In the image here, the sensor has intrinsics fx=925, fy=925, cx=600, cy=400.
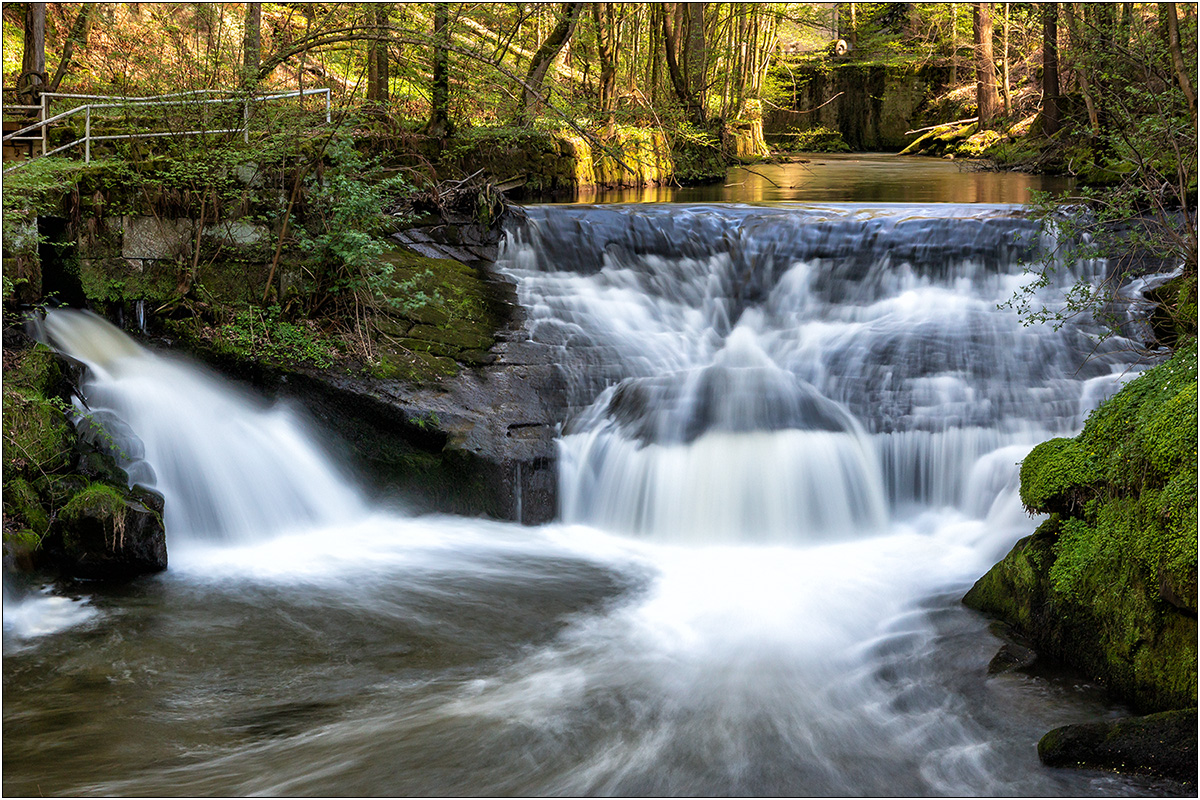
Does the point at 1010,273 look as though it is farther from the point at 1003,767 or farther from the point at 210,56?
the point at 210,56

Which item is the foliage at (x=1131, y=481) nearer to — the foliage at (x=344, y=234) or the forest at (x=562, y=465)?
the forest at (x=562, y=465)

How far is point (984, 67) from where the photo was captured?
24.8 meters

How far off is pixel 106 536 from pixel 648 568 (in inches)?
149

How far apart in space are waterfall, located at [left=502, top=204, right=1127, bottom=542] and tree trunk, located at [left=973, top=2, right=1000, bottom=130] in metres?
15.2

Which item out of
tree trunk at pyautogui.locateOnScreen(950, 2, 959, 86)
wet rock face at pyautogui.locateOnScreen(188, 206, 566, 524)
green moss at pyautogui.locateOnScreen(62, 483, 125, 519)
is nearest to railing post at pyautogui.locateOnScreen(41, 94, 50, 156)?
wet rock face at pyautogui.locateOnScreen(188, 206, 566, 524)

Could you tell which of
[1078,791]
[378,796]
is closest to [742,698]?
[1078,791]

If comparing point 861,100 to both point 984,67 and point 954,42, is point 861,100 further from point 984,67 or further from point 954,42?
point 984,67

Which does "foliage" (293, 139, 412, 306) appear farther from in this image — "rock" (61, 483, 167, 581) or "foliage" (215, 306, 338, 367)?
"rock" (61, 483, 167, 581)

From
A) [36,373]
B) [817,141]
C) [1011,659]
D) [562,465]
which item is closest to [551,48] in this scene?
[562,465]

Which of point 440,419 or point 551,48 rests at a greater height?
point 551,48

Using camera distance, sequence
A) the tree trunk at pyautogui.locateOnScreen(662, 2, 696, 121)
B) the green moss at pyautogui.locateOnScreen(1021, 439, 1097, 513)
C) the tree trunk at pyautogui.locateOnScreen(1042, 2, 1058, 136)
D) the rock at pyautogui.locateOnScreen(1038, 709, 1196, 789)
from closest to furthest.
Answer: the rock at pyautogui.locateOnScreen(1038, 709, 1196, 789) < the green moss at pyautogui.locateOnScreen(1021, 439, 1097, 513) < the tree trunk at pyautogui.locateOnScreen(1042, 2, 1058, 136) < the tree trunk at pyautogui.locateOnScreen(662, 2, 696, 121)

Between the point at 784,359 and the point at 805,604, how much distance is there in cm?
372

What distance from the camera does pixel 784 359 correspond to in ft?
31.3

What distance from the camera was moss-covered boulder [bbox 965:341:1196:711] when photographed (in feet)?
14.6
